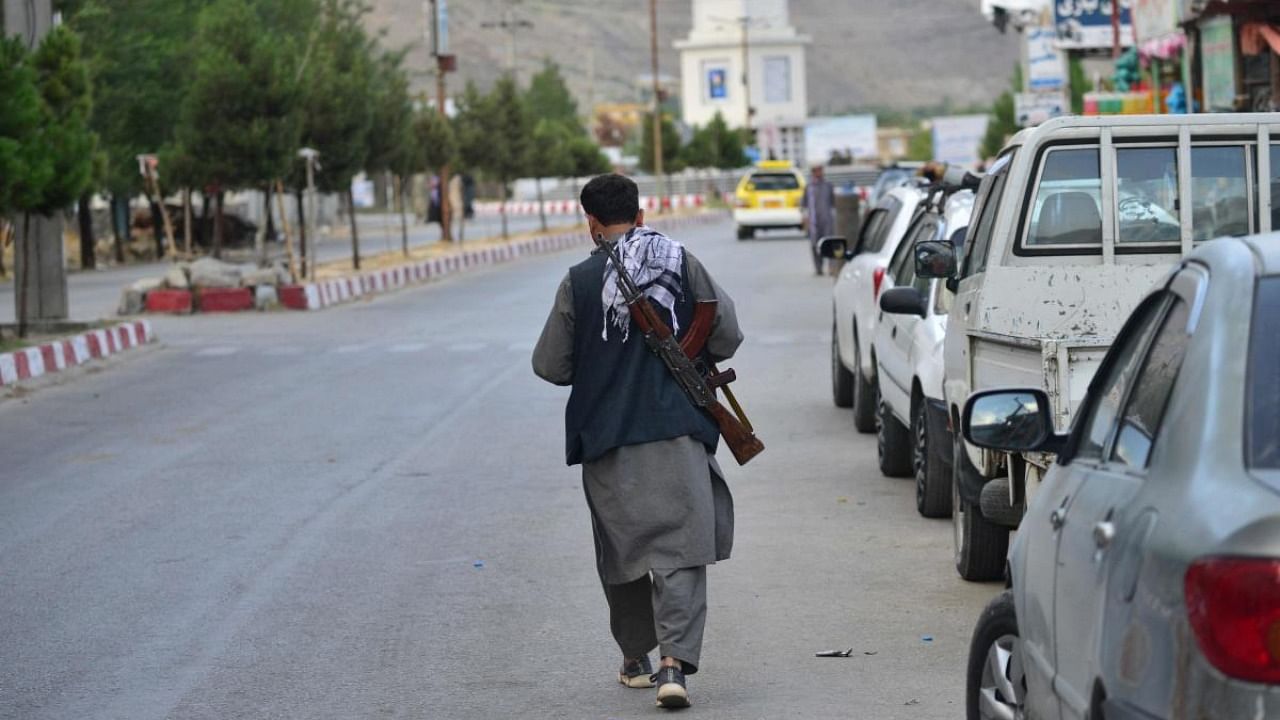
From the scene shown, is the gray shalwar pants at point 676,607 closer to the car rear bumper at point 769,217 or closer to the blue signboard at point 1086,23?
the blue signboard at point 1086,23

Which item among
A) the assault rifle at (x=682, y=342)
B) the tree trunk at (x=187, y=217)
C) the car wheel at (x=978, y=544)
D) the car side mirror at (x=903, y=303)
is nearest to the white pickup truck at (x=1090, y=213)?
the car wheel at (x=978, y=544)

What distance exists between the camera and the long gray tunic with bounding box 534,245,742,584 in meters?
6.53

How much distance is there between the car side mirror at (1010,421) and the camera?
14.9 feet

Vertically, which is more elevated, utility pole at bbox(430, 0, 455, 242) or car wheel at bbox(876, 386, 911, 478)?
utility pole at bbox(430, 0, 455, 242)

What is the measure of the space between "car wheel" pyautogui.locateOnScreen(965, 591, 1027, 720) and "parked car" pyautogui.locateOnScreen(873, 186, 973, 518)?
14.0 ft

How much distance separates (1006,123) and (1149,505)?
75429 millimetres

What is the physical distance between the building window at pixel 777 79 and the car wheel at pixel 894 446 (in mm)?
143964

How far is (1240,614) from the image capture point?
319 cm

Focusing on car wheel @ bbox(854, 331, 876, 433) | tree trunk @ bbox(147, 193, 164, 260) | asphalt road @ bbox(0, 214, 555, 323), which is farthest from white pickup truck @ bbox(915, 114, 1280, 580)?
tree trunk @ bbox(147, 193, 164, 260)

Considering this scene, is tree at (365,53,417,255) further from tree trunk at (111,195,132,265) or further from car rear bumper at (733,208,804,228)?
car rear bumper at (733,208,804,228)

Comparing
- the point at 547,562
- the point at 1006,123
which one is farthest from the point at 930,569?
the point at 1006,123

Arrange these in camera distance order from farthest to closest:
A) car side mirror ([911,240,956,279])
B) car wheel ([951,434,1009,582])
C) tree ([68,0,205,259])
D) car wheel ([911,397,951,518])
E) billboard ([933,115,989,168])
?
billboard ([933,115,989,168]) → tree ([68,0,205,259]) → car wheel ([911,397,951,518]) → car side mirror ([911,240,956,279]) → car wheel ([951,434,1009,582])

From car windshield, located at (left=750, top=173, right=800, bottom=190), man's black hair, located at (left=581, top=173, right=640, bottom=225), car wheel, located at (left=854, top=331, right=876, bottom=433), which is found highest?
car windshield, located at (left=750, top=173, right=800, bottom=190)

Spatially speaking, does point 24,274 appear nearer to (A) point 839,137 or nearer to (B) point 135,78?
(B) point 135,78
